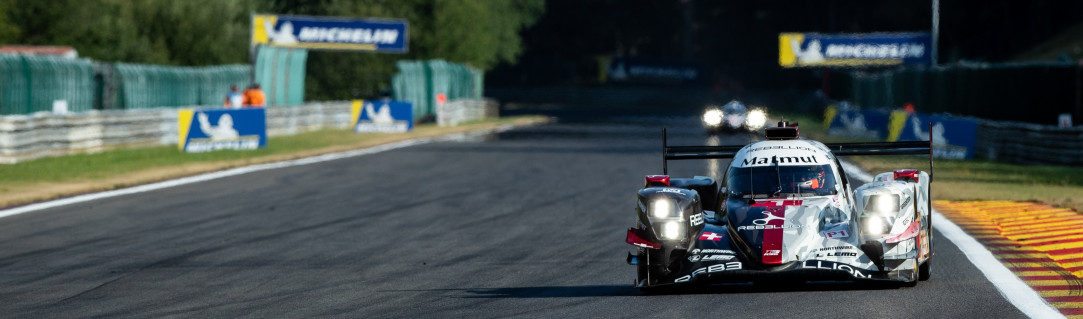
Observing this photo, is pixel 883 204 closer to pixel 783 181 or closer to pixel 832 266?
pixel 783 181

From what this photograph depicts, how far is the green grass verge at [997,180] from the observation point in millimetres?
19844

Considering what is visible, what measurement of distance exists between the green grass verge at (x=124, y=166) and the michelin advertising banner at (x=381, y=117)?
5569 mm

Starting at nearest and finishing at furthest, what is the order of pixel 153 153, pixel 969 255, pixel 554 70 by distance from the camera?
1. pixel 969 255
2. pixel 153 153
3. pixel 554 70

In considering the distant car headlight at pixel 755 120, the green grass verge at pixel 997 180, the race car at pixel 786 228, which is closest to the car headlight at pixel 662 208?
the race car at pixel 786 228

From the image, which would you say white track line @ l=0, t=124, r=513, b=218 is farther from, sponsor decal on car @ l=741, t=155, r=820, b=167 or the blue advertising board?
the blue advertising board

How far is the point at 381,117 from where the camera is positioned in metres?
44.3

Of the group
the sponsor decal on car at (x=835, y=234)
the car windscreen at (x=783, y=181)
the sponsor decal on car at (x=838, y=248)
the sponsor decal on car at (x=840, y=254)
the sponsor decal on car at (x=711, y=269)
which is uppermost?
the car windscreen at (x=783, y=181)

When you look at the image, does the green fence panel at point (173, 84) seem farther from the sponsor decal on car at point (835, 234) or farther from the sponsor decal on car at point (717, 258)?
the sponsor decal on car at point (835, 234)

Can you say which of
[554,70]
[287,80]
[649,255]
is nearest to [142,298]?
[649,255]

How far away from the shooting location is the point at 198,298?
35.0 feet

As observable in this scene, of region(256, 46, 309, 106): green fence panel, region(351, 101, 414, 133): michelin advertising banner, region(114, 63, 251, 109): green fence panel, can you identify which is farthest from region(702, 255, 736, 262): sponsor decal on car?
region(256, 46, 309, 106): green fence panel

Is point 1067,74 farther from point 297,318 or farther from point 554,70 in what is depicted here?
point 554,70

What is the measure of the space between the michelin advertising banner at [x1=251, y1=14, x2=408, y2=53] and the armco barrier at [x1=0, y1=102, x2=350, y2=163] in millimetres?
13006

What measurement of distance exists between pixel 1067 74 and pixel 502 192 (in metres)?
12.3
